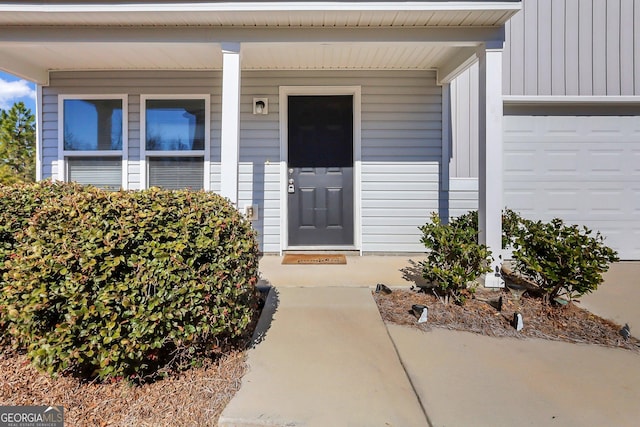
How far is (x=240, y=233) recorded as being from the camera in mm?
2143

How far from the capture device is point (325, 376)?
1.91 metres

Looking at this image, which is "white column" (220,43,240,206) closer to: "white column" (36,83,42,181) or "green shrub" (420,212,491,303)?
"green shrub" (420,212,491,303)

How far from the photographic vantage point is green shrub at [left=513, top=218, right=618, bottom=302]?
2.57 metres

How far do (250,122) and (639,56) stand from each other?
5.15 m

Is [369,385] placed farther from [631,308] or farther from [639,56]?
[639,56]

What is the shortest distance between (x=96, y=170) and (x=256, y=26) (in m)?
3.01

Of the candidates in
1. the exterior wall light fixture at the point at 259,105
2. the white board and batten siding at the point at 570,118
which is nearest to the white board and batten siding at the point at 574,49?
the white board and batten siding at the point at 570,118

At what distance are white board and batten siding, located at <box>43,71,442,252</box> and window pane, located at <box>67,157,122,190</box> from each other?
20 cm

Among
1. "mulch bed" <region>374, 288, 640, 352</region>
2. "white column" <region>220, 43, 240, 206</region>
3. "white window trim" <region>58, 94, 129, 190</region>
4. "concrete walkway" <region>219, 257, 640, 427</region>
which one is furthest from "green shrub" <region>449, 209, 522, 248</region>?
"white window trim" <region>58, 94, 129, 190</region>

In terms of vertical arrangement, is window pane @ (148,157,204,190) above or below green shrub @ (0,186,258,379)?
above

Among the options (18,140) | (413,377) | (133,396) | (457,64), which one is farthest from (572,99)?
(18,140)

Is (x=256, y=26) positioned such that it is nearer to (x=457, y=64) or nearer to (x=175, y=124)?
(x=175, y=124)

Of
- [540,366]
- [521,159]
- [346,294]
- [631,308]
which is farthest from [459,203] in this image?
[540,366]

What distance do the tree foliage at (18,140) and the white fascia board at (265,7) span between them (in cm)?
720
